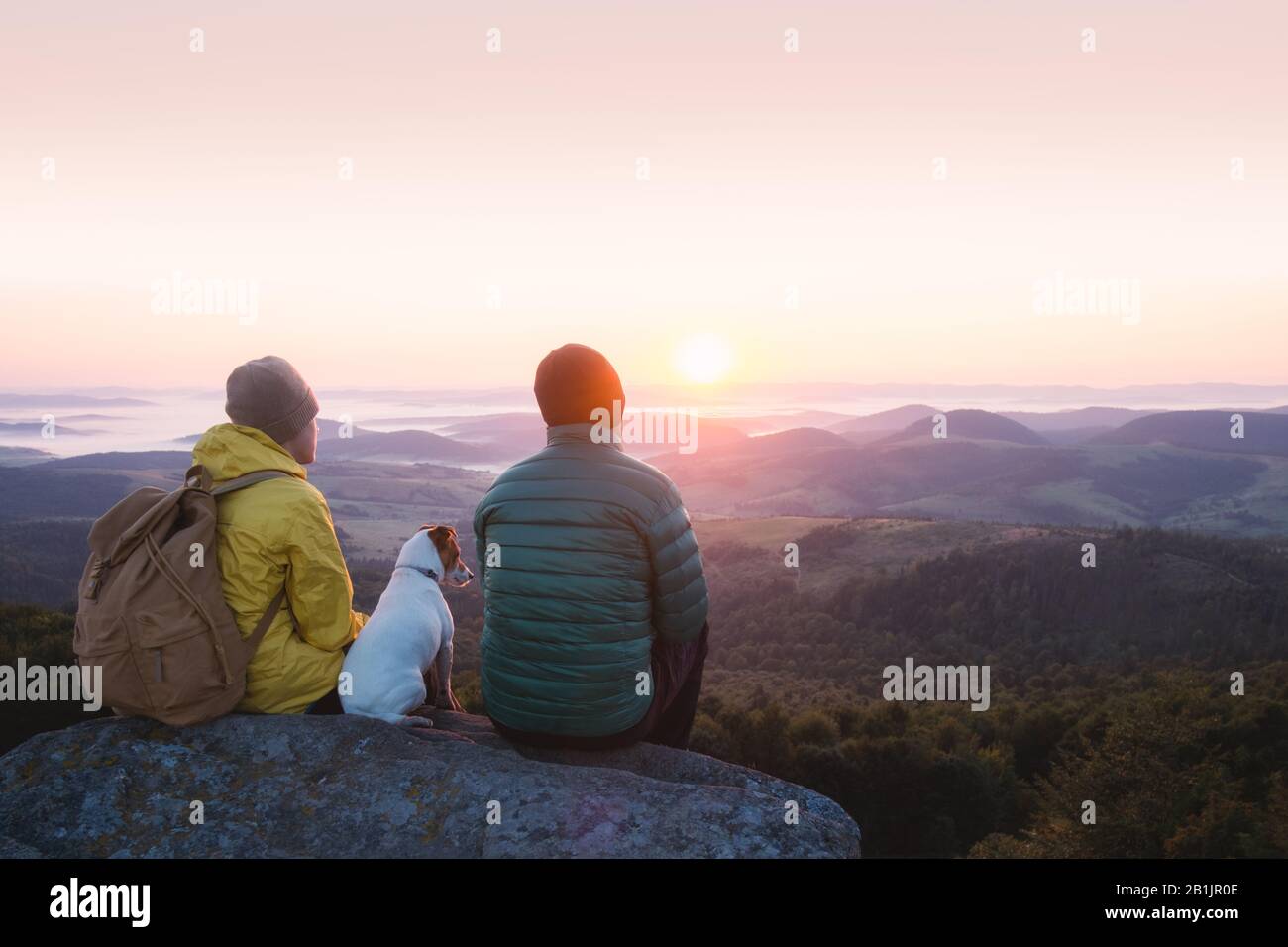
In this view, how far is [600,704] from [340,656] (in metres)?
1.67

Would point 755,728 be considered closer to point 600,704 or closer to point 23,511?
point 600,704

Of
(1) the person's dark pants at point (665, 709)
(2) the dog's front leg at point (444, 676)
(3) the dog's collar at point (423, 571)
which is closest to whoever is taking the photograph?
(1) the person's dark pants at point (665, 709)

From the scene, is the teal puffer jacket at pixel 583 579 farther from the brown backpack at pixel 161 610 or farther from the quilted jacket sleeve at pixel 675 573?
the brown backpack at pixel 161 610

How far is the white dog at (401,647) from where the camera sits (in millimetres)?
4875

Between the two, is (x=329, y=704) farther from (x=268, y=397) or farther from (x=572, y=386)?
(x=572, y=386)

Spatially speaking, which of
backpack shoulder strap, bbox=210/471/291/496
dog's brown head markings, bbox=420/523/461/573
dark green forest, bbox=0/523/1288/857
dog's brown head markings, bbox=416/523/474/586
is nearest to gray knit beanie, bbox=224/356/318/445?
backpack shoulder strap, bbox=210/471/291/496

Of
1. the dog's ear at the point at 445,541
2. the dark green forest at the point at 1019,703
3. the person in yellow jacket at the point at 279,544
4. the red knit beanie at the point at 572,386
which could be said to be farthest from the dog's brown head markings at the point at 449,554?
the dark green forest at the point at 1019,703

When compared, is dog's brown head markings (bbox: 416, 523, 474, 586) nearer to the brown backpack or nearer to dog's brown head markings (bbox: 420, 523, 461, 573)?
dog's brown head markings (bbox: 420, 523, 461, 573)

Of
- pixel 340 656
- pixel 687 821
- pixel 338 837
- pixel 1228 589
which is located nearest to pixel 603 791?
pixel 687 821

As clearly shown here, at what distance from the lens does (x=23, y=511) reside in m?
162

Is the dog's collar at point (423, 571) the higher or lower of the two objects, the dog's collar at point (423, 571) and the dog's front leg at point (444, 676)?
the higher

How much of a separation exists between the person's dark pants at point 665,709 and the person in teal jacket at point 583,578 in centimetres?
1

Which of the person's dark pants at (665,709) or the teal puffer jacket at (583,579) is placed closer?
the teal puffer jacket at (583,579)
